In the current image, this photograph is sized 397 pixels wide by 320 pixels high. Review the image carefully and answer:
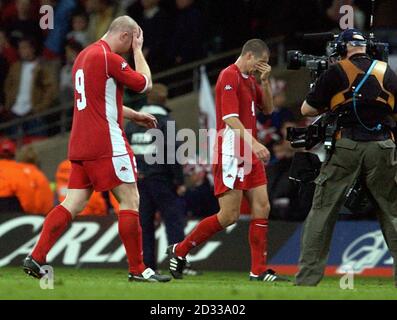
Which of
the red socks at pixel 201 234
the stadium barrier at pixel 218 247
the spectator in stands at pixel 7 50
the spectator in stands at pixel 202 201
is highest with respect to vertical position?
the spectator in stands at pixel 7 50

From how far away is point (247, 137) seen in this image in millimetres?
13477

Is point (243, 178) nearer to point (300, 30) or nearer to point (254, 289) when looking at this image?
point (254, 289)

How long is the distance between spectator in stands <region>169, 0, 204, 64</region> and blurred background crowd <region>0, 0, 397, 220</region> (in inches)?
0.6

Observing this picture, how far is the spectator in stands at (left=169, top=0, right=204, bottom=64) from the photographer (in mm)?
21266

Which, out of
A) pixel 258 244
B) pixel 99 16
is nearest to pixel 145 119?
pixel 258 244

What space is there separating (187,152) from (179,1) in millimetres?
4435

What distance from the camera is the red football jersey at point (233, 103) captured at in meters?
Result: 13.6

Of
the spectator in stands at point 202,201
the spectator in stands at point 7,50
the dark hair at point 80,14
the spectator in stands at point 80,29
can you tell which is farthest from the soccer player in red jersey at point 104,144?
the spectator in stands at point 7,50

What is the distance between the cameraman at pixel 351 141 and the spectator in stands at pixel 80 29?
1021 cm

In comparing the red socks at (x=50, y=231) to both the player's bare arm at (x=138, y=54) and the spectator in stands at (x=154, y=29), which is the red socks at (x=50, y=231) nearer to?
the player's bare arm at (x=138, y=54)

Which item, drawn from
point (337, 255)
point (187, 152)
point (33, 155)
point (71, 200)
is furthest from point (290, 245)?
point (71, 200)

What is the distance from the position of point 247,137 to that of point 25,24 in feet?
33.0

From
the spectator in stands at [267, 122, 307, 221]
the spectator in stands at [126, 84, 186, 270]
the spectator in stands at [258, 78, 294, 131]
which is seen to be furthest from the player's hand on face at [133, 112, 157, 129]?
the spectator in stands at [258, 78, 294, 131]

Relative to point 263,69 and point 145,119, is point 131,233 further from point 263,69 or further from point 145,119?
point 263,69
